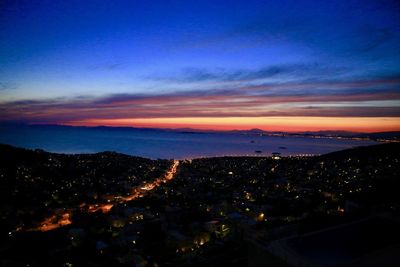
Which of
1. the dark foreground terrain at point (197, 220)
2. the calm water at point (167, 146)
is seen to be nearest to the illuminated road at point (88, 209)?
the dark foreground terrain at point (197, 220)

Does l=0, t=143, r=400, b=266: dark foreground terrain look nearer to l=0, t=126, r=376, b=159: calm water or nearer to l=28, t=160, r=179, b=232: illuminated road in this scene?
l=28, t=160, r=179, b=232: illuminated road

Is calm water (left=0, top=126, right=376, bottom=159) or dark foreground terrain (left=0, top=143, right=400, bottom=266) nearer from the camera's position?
dark foreground terrain (left=0, top=143, right=400, bottom=266)

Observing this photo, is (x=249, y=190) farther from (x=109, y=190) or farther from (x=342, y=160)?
(x=342, y=160)

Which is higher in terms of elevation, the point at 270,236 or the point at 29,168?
the point at 270,236

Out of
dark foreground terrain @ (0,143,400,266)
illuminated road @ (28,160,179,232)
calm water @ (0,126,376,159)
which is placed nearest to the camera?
dark foreground terrain @ (0,143,400,266)

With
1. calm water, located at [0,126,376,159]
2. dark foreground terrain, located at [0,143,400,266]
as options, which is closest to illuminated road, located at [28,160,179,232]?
dark foreground terrain, located at [0,143,400,266]

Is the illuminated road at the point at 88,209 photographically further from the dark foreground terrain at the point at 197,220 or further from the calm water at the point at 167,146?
the calm water at the point at 167,146

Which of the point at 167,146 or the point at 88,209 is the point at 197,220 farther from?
the point at 167,146

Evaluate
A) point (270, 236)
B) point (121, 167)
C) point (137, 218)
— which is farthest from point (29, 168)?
point (270, 236)
